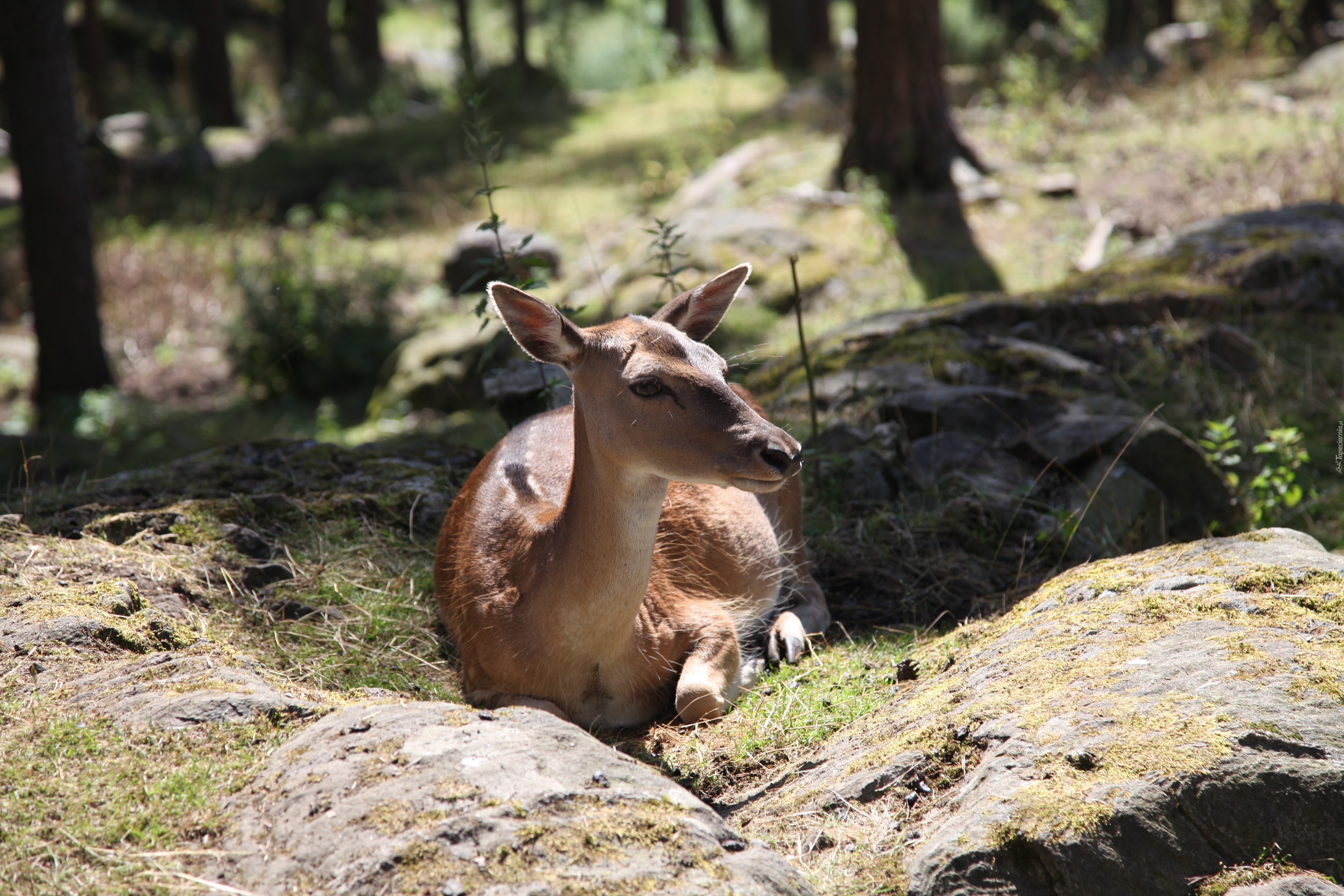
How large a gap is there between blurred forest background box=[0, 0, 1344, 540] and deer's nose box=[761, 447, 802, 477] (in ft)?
6.30

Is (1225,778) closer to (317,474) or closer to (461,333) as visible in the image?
(317,474)

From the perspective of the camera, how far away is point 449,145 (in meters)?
17.2

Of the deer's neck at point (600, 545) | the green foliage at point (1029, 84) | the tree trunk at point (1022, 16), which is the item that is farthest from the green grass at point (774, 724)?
the tree trunk at point (1022, 16)

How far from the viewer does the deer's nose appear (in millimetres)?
2967

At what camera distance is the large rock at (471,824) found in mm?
2152

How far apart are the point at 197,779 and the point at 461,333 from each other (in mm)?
7633

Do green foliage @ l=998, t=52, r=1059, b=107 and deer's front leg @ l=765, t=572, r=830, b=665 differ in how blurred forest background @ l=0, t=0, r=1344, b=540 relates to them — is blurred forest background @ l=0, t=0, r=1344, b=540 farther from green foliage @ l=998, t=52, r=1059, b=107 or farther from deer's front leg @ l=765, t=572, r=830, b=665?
deer's front leg @ l=765, t=572, r=830, b=665

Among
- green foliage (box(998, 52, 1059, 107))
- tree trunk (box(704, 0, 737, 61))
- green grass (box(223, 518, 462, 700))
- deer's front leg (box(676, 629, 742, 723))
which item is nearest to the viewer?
deer's front leg (box(676, 629, 742, 723))

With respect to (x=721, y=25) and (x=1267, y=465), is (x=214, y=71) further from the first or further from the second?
(x=1267, y=465)

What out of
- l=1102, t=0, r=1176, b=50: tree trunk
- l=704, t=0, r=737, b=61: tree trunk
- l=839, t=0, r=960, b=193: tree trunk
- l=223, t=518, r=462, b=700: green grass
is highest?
l=704, t=0, r=737, b=61: tree trunk

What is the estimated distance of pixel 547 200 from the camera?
1415cm

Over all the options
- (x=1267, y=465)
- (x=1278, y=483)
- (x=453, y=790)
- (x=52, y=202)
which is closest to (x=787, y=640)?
(x=453, y=790)

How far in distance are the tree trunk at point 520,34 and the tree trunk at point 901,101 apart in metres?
12.3

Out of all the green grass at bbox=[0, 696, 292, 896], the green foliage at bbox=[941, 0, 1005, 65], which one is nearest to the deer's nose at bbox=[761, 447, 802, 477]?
the green grass at bbox=[0, 696, 292, 896]
